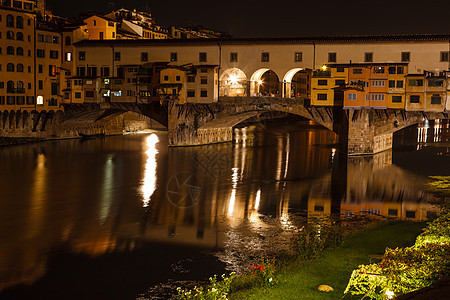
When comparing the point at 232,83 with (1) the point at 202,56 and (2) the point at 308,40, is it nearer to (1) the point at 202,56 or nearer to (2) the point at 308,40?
(1) the point at 202,56

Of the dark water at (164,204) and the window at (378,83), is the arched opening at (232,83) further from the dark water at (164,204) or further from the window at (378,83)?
the window at (378,83)

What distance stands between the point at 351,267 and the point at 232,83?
43981 millimetres

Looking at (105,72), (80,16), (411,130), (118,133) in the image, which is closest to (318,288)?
(105,72)

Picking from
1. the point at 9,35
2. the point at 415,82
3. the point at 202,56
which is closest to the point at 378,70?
the point at 415,82

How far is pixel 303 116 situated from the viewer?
43.7 meters

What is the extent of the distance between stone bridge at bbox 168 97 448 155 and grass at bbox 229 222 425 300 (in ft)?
77.6

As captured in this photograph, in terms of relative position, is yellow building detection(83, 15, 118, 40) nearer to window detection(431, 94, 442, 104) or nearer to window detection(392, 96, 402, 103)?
window detection(392, 96, 402, 103)

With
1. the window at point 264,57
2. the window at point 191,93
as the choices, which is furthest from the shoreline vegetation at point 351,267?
the window at point 191,93

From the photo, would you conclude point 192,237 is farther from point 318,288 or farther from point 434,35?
point 434,35

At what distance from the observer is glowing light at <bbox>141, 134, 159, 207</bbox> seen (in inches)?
1073

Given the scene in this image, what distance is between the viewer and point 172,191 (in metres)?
28.7

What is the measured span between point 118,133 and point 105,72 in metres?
11.2

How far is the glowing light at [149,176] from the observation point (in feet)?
89.5

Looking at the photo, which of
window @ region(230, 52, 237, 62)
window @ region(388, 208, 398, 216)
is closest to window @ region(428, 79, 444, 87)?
window @ region(230, 52, 237, 62)
